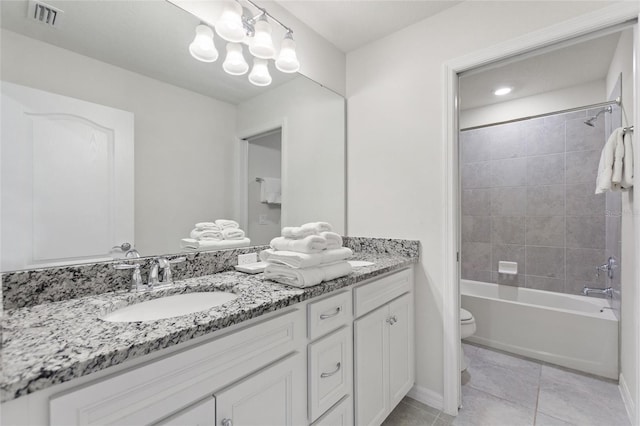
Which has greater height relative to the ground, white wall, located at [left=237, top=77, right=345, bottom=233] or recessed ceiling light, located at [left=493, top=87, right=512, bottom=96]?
recessed ceiling light, located at [left=493, top=87, right=512, bottom=96]

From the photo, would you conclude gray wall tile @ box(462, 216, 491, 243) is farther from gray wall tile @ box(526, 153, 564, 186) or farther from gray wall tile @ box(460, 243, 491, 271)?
gray wall tile @ box(526, 153, 564, 186)

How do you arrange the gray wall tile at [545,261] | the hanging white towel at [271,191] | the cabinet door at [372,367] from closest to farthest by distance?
the cabinet door at [372,367] → the hanging white towel at [271,191] → the gray wall tile at [545,261]

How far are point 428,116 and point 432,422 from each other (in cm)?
172

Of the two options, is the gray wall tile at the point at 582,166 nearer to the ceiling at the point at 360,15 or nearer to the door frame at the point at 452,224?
the door frame at the point at 452,224

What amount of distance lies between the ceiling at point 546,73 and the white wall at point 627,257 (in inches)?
5.8

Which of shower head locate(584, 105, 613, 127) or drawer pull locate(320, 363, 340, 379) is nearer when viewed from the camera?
drawer pull locate(320, 363, 340, 379)

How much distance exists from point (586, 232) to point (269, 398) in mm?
2943

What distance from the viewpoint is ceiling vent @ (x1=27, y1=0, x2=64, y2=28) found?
911mm

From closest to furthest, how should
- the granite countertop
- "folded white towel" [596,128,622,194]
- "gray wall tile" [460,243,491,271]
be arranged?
the granite countertop → "folded white towel" [596,128,622,194] → "gray wall tile" [460,243,491,271]

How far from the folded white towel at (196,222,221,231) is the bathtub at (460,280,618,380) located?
2.22 metres

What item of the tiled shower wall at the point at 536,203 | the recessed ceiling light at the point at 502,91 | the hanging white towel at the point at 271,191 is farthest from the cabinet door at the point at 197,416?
the recessed ceiling light at the point at 502,91

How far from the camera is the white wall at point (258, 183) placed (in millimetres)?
1599

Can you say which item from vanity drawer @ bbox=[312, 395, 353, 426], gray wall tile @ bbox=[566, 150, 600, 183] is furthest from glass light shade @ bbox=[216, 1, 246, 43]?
gray wall tile @ bbox=[566, 150, 600, 183]

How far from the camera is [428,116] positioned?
174 cm
